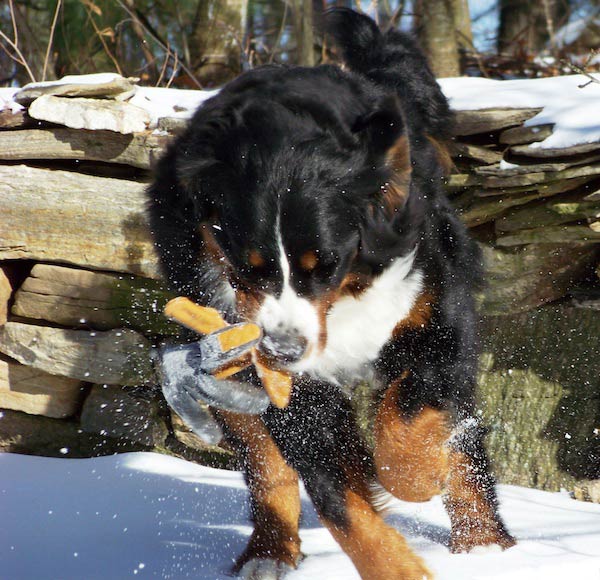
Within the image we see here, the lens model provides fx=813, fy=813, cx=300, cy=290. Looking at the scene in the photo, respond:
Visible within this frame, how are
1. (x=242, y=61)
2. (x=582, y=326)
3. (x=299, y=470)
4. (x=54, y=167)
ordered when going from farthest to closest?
(x=242, y=61), (x=54, y=167), (x=582, y=326), (x=299, y=470)

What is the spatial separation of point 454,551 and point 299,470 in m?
0.64

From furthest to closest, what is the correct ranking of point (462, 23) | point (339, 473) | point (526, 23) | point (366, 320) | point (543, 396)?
1. point (526, 23)
2. point (462, 23)
3. point (543, 396)
4. point (366, 320)
5. point (339, 473)

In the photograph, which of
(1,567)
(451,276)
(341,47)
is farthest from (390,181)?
(1,567)

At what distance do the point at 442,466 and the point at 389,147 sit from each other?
3.50ft

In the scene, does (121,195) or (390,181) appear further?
(121,195)

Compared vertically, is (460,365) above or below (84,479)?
above

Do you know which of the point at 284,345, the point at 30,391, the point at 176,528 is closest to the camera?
the point at 284,345

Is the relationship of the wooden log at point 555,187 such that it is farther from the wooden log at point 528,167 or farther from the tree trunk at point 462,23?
the tree trunk at point 462,23

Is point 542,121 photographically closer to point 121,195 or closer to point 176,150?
point 176,150

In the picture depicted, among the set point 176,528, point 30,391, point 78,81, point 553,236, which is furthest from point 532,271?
point 30,391

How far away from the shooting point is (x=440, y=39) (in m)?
6.92

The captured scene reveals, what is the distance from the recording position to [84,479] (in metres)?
3.74

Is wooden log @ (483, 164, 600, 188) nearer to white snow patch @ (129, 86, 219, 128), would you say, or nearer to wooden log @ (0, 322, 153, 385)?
white snow patch @ (129, 86, 219, 128)

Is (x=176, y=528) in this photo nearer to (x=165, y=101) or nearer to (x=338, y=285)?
(x=338, y=285)
